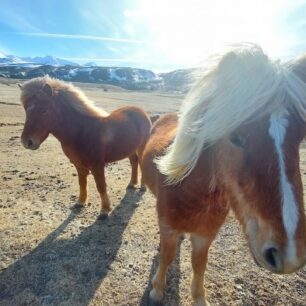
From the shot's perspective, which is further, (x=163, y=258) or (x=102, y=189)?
(x=102, y=189)

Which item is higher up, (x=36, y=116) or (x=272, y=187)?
(x=272, y=187)

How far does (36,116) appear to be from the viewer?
227 inches

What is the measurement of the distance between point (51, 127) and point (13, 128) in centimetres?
878

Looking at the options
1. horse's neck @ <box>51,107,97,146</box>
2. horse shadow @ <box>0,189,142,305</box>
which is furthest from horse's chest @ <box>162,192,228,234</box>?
horse's neck @ <box>51,107,97,146</box>

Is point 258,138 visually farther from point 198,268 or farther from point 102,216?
point 102,216

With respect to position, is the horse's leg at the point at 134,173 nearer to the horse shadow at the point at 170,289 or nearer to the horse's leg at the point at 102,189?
the horse's leg at the point at 102,189

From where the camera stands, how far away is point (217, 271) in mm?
4395

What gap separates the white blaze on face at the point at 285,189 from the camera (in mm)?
1796

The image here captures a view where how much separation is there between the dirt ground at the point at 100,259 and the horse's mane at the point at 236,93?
1799mm

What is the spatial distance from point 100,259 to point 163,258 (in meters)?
1.28

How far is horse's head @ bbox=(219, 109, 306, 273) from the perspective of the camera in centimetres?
182

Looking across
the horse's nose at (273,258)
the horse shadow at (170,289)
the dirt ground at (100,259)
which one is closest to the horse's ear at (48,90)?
the dirt ground at (100,259)

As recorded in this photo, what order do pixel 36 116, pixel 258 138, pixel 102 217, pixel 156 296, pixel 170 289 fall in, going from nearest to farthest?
pixel 258 138 < pixel 156 296 < pixel 170 289 < pixel 36 116 < pixel 102 217

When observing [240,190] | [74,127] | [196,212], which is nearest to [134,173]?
[74,127]
